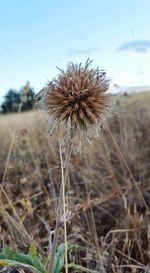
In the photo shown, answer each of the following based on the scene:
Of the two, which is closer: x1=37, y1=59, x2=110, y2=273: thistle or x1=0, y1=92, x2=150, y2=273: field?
x1=37, y1=59, x2=110, y2=273: thistle

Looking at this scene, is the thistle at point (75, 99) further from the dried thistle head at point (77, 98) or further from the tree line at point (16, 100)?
the tree line at point (16, 100)

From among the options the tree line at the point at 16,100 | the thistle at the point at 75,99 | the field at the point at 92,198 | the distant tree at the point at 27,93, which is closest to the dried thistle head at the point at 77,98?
the thistle at the point at 75,99

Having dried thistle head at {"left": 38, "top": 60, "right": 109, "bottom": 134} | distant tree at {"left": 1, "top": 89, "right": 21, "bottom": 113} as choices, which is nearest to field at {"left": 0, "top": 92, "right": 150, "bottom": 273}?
dried thistle head at {"left": 38, "top": 60, "right": 109, "bottom": 134}

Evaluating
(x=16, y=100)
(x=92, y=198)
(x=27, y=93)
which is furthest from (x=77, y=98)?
(x=16, y=100)

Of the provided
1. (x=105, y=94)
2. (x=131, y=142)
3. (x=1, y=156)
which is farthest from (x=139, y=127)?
(x=105, y=94)

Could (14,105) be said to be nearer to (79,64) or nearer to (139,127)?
(139,127)

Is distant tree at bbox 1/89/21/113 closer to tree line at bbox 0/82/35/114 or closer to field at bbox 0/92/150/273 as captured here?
tree line at bbox 0/82/35/114
